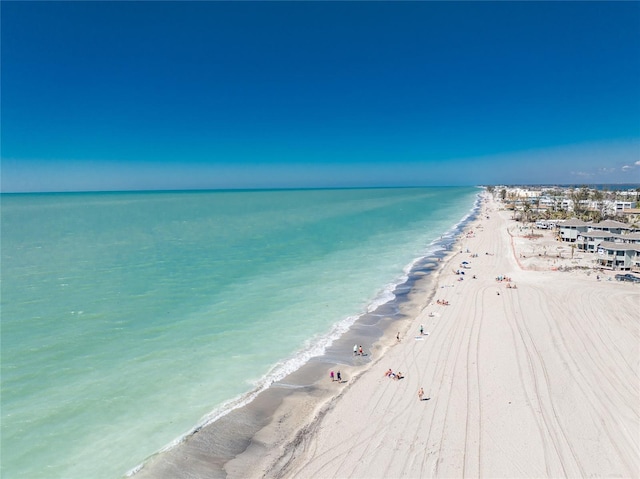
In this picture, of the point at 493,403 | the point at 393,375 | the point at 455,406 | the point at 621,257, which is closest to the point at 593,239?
the point at 621,257

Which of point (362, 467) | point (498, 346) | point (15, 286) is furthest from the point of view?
point (15, 286)

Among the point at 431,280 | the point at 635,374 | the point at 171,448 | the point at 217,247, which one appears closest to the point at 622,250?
the point at 431,280

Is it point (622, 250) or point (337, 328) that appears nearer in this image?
point (337, 328)

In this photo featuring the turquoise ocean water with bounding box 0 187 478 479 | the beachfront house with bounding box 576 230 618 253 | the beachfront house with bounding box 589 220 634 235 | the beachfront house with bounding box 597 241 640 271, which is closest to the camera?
the turquoise ocean water with bounding box 0 187 478 479

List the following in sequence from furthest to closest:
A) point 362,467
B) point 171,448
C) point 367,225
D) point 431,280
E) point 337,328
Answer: point 367,225, point 431,280, point 337,328, point 171,448, point 362,467

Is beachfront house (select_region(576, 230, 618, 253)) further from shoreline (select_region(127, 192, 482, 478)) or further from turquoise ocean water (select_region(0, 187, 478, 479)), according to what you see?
shoreline (select_region(127, 192, 482, 478))

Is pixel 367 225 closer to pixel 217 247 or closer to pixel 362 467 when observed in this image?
pixel 217 247

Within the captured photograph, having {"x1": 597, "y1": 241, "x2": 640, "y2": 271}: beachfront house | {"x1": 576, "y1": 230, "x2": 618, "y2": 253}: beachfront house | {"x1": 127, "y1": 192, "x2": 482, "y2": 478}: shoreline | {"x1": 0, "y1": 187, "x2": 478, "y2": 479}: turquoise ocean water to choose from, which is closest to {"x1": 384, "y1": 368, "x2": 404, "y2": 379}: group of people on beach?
{"x1": 127, "y1": 192, "x2": 482, "y2": 478}: shoreline
